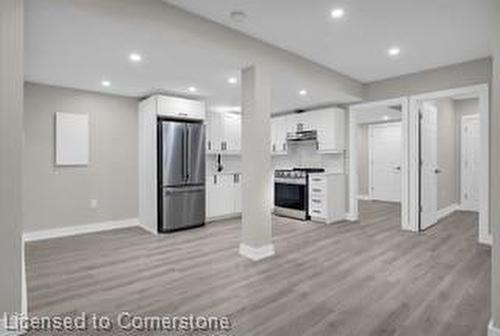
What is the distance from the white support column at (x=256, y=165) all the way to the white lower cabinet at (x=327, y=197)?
2.27m

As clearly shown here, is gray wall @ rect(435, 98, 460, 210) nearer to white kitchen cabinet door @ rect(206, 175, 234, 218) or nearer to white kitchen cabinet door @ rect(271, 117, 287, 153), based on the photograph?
white kitchen cabinet door @ rect(271, 117, 287, 153)

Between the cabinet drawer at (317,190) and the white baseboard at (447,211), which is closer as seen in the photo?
the cabinet drawer at (317,190)

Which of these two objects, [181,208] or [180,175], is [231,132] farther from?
[181,208]

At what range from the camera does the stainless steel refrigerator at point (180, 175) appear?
4855mm

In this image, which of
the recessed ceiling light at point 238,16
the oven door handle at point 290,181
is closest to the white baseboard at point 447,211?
the oven door handle at point 290,181

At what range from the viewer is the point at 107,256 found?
12.0ft

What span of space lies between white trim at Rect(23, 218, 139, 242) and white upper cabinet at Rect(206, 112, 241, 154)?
7.02 ft

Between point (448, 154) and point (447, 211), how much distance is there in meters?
1.28

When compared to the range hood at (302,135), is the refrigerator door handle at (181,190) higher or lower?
lower

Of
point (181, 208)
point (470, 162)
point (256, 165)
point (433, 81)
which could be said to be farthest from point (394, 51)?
point (470, 162)

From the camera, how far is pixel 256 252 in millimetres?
3521

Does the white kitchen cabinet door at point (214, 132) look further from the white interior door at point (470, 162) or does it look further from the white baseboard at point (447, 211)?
the white interior door at point (470, 162)

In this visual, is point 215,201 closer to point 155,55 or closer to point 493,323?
point 155,55

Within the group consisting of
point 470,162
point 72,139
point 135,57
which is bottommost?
point 470,162
